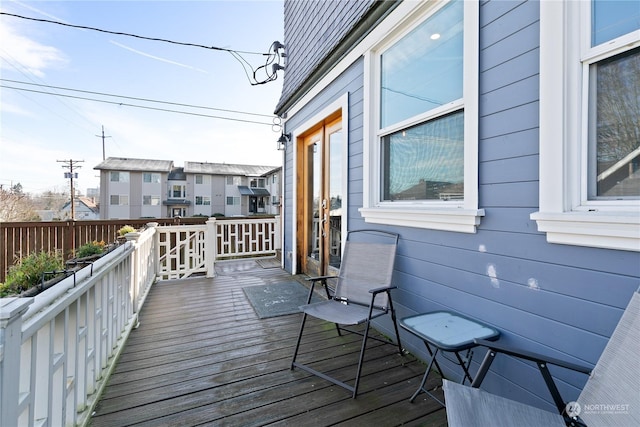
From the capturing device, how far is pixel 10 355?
85 cm

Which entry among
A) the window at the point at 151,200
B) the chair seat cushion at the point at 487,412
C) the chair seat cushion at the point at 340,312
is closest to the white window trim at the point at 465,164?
the chair seat cushion at the point at 340,312

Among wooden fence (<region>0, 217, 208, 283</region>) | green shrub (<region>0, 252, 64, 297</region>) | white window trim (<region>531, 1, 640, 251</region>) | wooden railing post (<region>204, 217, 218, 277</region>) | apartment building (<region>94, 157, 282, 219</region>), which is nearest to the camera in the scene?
white window trim (<region>531, 1, 640, 251</region>)

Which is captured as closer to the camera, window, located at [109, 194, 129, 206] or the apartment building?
window, located at [109, 194, 129, 206]

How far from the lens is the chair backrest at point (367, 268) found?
7.55 ft

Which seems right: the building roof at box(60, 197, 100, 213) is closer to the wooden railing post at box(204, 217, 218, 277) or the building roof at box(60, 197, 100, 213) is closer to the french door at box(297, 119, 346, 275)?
the wooden railing post at box(204, 217, 218, 277)

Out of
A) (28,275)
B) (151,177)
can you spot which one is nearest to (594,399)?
(28,275)

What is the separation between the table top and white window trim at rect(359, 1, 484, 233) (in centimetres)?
54

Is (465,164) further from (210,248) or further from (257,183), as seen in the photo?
(257,183)

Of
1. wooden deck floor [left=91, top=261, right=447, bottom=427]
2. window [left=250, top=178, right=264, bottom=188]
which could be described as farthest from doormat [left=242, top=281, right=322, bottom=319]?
window [left=250, top=178, right=264, bottom=188]

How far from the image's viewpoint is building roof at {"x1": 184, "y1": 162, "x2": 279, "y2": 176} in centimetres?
2591

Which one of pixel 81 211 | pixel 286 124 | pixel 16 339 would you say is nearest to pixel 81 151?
pixel 81 211

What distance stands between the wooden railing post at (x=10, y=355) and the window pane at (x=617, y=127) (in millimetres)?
2202

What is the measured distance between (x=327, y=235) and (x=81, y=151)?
27570 mm

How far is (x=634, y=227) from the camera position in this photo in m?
1.06
